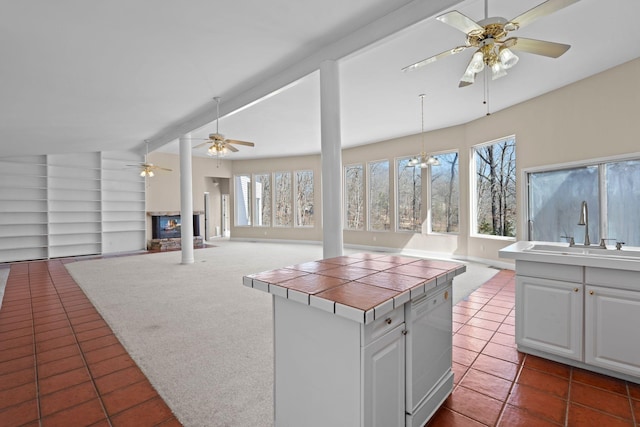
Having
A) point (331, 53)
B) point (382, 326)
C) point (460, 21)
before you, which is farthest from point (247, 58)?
point (382, 326)

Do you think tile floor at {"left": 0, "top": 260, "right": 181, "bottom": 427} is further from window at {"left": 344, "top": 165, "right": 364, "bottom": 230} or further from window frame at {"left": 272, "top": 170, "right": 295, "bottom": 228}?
window frame at {"left": 272, "top": 170, "right": 295, "bottom": 228}

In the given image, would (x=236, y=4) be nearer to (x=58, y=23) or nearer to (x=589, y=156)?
(x=58, y=23)

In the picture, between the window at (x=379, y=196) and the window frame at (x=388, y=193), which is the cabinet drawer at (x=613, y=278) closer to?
the window frame at (x=388, y=193)

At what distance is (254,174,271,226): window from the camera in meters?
11.5

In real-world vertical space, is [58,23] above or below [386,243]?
above

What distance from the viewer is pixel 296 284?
5.31ft

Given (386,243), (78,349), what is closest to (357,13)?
(78,349)

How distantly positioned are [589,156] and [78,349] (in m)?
6.86

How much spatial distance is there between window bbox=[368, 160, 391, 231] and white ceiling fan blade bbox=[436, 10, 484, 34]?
664 cm

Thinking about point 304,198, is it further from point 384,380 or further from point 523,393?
point 384,380

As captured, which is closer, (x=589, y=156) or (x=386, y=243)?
(x=589, y=156)

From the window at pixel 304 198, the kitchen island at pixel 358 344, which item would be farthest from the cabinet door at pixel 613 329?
the window at pixel 304 198

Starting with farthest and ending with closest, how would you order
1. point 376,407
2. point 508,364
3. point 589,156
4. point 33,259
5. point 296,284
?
point 33,259 → point 589,156 → point 508,364 → point 296,284 → point 376,407

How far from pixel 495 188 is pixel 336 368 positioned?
637 centimetres
